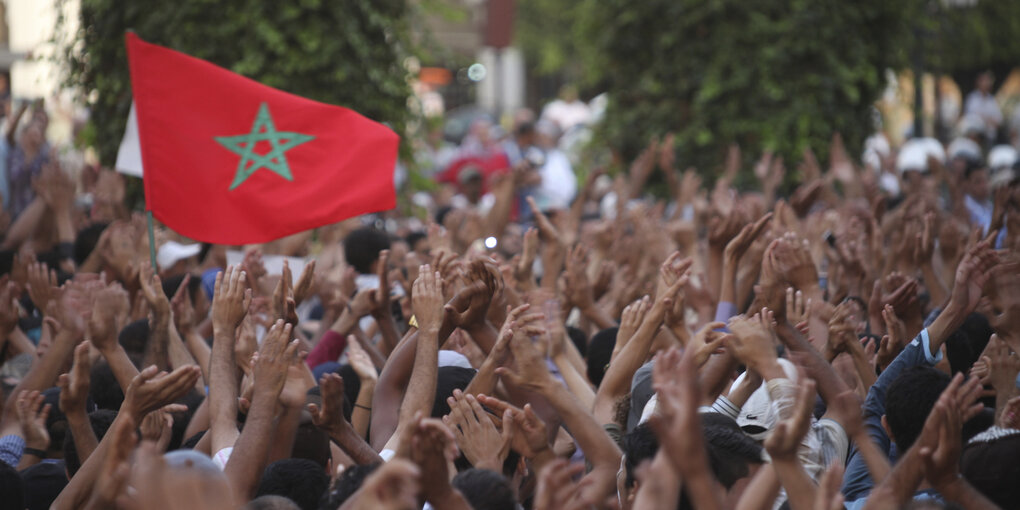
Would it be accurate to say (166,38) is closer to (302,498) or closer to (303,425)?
(303,425)

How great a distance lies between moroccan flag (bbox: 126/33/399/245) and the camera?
6.08 meters

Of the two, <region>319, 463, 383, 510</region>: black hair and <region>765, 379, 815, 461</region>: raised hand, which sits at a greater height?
<region>765, 379, 815, 461</region>: raised hand

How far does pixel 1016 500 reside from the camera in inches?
133

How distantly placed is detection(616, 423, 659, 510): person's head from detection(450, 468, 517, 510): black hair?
479 millimetres

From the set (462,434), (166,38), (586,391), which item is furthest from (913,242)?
(166,38)

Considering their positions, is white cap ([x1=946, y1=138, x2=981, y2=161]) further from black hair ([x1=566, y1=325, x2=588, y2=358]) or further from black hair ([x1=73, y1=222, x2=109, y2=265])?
black hair ([x1=73, y1=222, x2=109, y2=265])

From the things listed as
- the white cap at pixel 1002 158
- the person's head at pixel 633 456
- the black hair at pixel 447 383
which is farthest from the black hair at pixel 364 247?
the white cap at pixel 1002 158

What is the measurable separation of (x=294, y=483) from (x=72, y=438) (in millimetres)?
1025

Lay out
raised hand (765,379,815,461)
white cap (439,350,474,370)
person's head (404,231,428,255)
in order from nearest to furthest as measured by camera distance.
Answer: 1. raised hand (765,379,815,461)
2. white cap (439,350,474,370)
3. person's head (404,231,428,255)

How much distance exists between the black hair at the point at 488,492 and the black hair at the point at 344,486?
0.28m

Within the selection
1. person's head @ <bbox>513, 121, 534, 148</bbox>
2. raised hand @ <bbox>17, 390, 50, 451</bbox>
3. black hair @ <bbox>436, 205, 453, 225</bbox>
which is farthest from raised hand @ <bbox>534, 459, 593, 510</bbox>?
person's head @ <bbox>513, 121, 534, 148</bbox>

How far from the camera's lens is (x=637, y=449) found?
11.7 ft

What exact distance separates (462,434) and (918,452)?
1385 millimetres

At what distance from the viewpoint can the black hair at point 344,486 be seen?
321 centimetres
